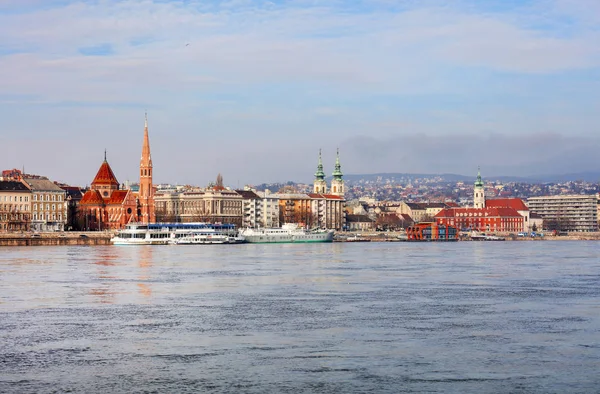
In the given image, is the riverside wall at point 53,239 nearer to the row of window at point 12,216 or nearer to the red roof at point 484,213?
the row of window at point 12,216

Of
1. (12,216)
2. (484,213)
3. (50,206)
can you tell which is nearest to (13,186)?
(12,216)

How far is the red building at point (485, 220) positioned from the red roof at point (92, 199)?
54.6 m

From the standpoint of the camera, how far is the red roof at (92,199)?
384ft

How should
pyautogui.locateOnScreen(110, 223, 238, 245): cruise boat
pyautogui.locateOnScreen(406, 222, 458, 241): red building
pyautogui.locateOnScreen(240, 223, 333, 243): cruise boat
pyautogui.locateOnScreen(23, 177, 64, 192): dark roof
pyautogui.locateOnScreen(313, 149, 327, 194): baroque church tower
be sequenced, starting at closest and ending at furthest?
1. pyautogui.locateOnScreen(110, 223, 238, 245): cruise boat
2. pyautogui.locateOnScreen(240, 223, 333, 243): cruise boat
3. pyautogui.locateOnScreen(23, 177, 64, 192): dark roof
4. pyautogui.locateOnScreen(406, 222, 458, 241): red building
5. pyautogui.locateOnScreen(313, 149, 327, 194): baroque church tower

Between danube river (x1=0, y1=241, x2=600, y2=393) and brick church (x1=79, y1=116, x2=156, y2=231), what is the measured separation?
7970 cm

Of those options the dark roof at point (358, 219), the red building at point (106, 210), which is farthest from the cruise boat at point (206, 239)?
the dark roof at point (358, 219)

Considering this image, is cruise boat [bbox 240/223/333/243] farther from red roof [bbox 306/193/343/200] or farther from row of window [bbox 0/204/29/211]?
red roof [bbox 306/193/343/200]

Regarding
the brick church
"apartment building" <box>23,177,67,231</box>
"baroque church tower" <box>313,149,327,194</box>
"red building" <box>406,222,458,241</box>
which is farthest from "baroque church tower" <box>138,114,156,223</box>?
"baroque church tower" <box>313,149,327,194</box>

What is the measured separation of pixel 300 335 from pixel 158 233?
78.1 m

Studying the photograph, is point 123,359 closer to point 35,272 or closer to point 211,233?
point 35,272

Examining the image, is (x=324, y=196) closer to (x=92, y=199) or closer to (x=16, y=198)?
(x=92, y=199)

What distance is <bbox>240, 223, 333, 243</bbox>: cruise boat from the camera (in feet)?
337

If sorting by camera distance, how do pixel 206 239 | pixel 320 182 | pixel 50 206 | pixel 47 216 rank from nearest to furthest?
pixel 206 239
pixel 47 216
pixel 50 206
pixel 320 182

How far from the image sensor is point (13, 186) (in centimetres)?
10381
